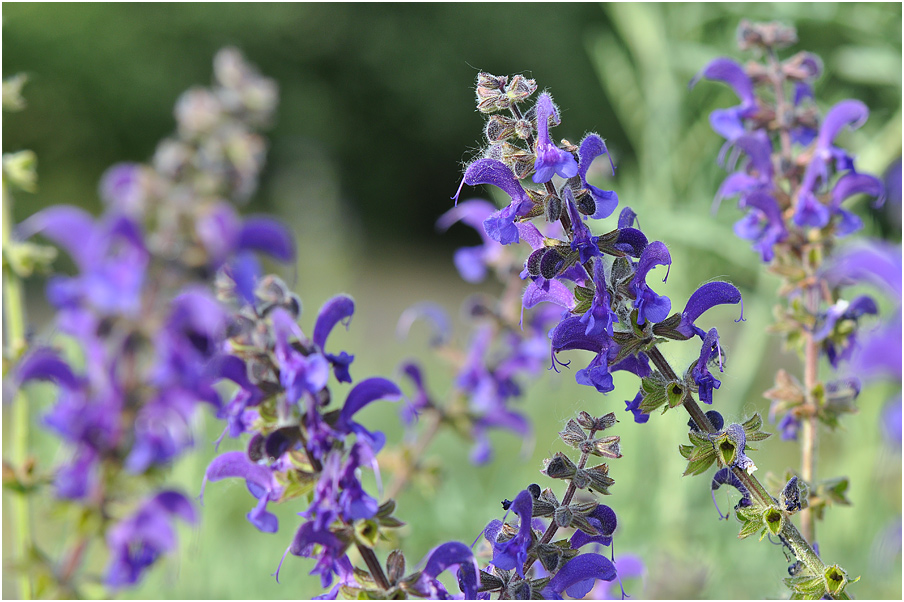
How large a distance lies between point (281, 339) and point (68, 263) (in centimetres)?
740

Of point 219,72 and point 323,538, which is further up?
point 219,72

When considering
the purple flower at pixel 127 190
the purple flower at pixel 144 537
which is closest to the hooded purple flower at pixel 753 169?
the purple flower at pixel 144 537

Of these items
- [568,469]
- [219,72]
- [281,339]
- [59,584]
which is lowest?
[59,584]

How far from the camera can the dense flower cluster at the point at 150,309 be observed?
1047 mm

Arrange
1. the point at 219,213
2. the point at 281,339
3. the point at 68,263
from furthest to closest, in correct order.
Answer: the point at 68,263 → the point at 219,213 → the point at 281,339

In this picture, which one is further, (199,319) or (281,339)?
(199,319)

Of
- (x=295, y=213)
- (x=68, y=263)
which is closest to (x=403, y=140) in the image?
(x=68, y=263)

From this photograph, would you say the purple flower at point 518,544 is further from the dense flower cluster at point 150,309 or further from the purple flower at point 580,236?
the dense flower cluster at point 150,309

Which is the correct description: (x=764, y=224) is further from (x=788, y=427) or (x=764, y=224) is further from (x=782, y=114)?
(x=788, y=427)

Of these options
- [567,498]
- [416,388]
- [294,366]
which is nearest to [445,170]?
[416,388]

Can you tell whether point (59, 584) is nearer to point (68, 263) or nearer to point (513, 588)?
point (513, 588)

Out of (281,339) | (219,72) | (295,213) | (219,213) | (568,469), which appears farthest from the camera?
(295,213)

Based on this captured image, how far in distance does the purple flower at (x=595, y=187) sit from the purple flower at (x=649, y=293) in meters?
0.04

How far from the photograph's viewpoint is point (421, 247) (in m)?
9.84
